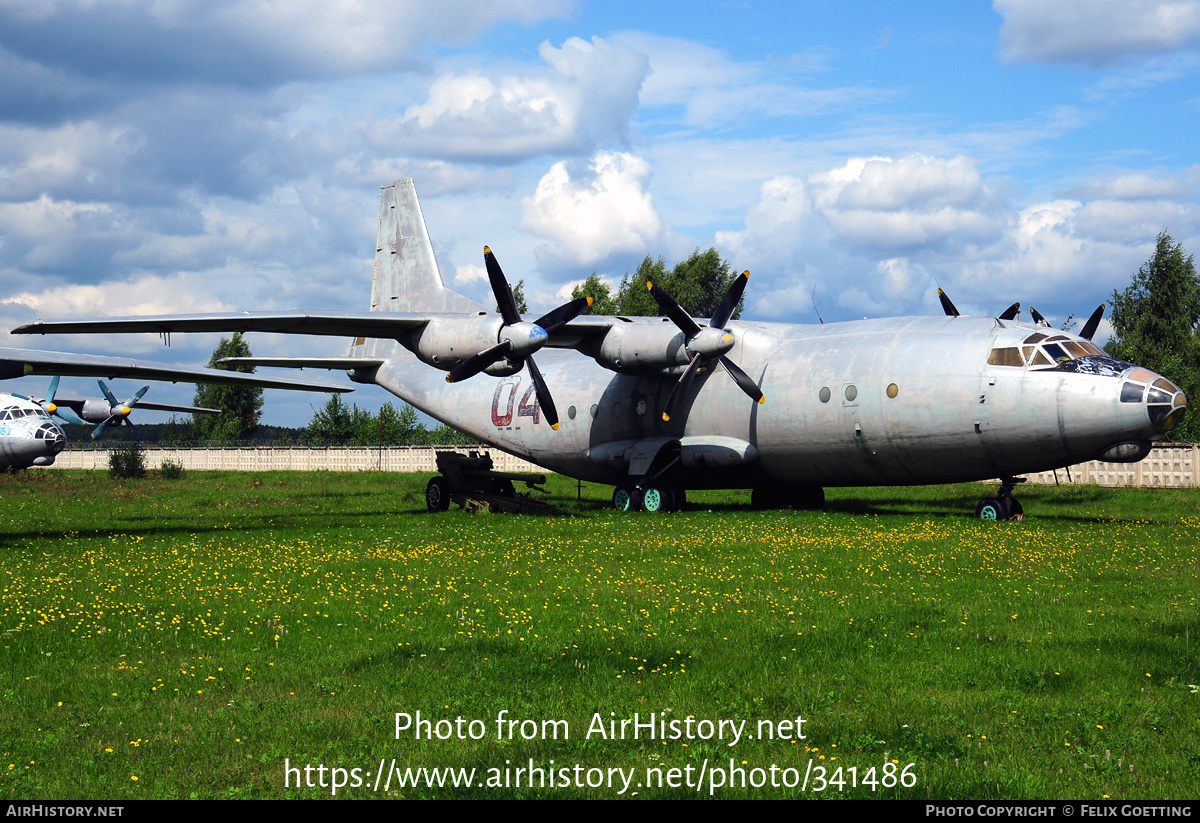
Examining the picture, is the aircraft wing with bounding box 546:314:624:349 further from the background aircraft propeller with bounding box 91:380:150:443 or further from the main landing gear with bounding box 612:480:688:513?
the background aircraft propeller with bounding box 91:380:150:443

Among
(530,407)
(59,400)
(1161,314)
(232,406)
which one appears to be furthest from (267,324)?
(232,406)

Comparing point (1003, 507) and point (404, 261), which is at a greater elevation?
point (404, 261)

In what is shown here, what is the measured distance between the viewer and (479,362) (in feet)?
81.7

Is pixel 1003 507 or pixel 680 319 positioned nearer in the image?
pixel 1003 507

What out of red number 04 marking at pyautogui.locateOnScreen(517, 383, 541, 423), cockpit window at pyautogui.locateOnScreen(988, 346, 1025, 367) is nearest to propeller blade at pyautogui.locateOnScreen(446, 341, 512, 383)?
red number 04 marking at pyautogui.locateOnScreen(517, 383, 541, 423)

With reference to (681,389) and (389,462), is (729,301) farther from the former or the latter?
(389,462)

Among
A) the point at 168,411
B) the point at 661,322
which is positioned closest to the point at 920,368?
the point at 661,322

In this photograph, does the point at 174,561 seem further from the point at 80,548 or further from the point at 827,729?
the point at 827,729

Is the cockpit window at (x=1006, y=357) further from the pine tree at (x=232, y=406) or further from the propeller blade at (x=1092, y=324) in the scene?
the pine tree at (x=232, y=406)

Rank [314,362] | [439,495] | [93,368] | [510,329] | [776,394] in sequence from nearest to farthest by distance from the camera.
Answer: [93,368] < [510,329] < [776,394] < [439,495] < [314,362]

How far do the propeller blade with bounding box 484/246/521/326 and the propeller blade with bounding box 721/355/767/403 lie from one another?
5.65 meters

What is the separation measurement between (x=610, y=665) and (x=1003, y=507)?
57.4 feet

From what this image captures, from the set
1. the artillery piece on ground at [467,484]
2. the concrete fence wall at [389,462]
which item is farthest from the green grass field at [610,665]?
the concrete fence wall at [389,462]

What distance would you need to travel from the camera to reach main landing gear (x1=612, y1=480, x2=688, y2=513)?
1083 inches
